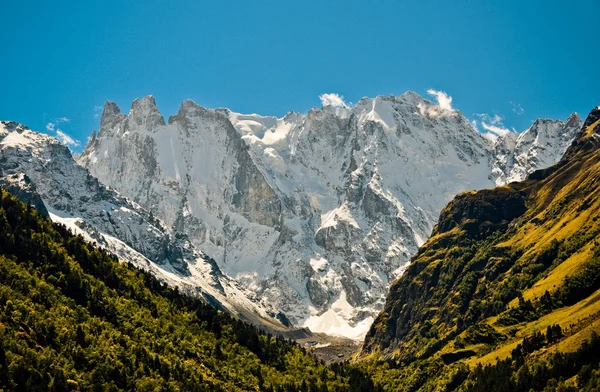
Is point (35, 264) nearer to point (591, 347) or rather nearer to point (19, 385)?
point (19, 385)

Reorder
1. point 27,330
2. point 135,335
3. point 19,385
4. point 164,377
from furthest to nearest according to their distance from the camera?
point 135,335, point 164,377, point 27,330, point 19,385

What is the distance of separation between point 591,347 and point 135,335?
4284 inches

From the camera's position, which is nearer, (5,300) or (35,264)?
(5,300)

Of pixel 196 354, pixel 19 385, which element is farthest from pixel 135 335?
pixel 19 385

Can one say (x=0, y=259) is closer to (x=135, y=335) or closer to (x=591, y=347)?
(x=135, y=335)

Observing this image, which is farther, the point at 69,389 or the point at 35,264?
the point at 35,264

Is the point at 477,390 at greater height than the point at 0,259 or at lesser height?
lesser

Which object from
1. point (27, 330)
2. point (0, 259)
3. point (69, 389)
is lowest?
point (69, 389)

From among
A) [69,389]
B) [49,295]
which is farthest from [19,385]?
[49,295]

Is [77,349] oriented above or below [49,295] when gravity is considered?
below

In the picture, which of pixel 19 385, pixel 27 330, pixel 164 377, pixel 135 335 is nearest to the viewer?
pixel 19 385

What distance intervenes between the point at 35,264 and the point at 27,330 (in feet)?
126

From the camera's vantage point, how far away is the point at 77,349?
159 m

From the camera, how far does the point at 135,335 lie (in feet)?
607
